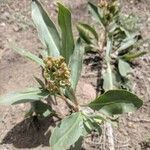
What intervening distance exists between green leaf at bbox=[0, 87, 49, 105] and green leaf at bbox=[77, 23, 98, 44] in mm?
946

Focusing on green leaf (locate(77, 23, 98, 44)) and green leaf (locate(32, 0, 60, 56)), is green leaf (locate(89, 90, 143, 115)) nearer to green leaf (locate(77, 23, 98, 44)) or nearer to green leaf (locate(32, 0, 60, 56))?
green leaf (locate(32, 0, 60, 56))

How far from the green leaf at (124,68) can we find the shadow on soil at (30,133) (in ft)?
2.06

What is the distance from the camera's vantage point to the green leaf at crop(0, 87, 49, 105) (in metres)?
2.38

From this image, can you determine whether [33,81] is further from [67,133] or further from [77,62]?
[67,133]

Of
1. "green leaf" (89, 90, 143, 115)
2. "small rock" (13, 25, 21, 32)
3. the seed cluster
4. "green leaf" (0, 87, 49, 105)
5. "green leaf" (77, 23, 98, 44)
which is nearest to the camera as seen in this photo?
the seed cluster

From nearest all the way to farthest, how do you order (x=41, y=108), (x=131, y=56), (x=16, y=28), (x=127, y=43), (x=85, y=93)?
(x=41, y=108), (x=85, y=93), (x=131, y=56), (x=127, y=43), (x=16, y=28)

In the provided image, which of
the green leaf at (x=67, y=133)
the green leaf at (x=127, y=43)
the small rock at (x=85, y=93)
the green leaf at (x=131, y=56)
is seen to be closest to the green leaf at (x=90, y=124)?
the green leaf at (x=67, y=133)

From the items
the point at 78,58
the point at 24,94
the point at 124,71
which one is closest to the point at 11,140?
the point at 24,94

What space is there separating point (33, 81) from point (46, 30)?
64 cm

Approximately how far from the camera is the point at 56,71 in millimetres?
2178

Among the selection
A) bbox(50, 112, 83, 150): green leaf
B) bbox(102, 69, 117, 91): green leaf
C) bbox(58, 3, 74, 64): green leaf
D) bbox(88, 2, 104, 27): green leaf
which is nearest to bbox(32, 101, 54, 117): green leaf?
bbox(50, 112, 83, 150): green leaf

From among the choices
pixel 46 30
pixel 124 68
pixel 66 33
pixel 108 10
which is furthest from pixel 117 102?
pixel 108 10

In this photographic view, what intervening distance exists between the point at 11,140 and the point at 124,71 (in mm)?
922

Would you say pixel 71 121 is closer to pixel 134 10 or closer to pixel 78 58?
pixel 78 58
